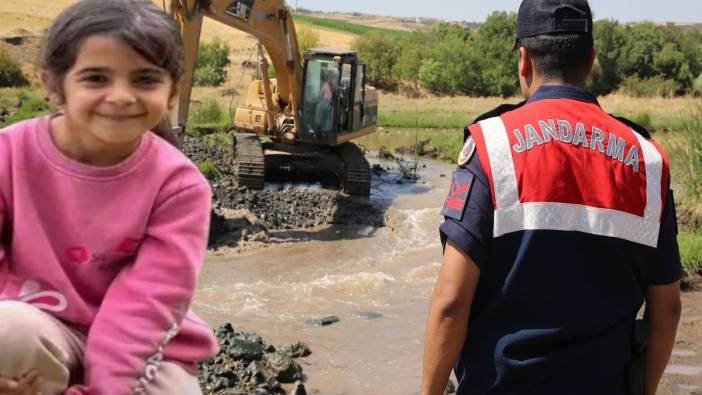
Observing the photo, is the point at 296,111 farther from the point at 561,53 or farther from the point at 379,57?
the point at 379,57

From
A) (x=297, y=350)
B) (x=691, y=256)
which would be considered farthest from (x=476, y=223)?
(x=691, y=256)

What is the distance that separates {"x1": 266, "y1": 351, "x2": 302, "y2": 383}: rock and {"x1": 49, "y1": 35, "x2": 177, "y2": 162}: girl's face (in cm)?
561

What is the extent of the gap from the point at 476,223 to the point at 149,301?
3.48ft

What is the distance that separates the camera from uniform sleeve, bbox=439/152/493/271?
2.57 metres

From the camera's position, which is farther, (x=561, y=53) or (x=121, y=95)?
(x=561, y=53)

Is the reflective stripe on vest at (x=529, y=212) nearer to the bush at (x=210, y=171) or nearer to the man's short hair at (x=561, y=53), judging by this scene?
the man's short hair at (x=561, y=53)

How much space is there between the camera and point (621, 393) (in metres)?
2.72

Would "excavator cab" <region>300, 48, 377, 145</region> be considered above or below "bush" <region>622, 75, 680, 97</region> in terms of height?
above

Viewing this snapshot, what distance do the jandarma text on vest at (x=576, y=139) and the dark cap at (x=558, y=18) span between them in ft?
0.90

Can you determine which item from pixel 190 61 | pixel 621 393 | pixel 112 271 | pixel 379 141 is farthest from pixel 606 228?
pixel 379 141

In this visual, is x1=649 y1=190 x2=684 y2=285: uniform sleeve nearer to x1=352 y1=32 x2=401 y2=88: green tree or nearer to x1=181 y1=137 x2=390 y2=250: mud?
x1=181 y1=137 x2=390 y2=250: mud

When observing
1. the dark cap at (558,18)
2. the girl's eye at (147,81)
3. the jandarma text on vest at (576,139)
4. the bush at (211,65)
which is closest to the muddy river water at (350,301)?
the jandarma text on vest at (576,139)

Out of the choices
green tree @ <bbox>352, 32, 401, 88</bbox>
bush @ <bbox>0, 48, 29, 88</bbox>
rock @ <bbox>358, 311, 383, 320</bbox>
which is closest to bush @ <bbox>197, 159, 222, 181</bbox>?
rock @ <bbox>358, 311, 383, 320</bbox>

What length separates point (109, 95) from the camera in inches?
71.6
